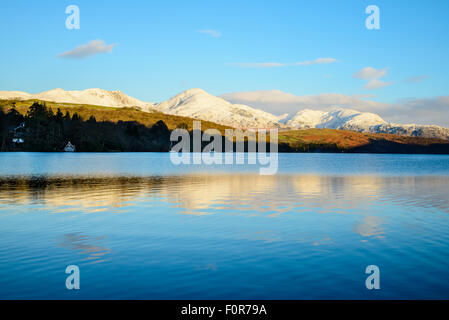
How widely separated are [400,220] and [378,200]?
1366 cm

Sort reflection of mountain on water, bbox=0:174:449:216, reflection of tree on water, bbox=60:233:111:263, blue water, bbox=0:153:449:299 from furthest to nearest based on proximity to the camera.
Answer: reflection of mountain on water, bbox=0:174:449:216 < reflection of tree on water, bbox=60:233:111:263 < blue water, bbox=0:153:449:299

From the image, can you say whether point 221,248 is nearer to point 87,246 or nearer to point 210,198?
point 87,246

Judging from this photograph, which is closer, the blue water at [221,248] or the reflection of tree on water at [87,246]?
the blue water at [221,248]

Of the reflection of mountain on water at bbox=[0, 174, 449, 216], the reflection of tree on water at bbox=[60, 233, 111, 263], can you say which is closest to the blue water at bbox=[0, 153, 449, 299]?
the reflection of tree on water at bbox=[60, 233, 111, 263]

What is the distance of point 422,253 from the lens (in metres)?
22.4

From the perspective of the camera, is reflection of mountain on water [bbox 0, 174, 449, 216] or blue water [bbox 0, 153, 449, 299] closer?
blue water [bbox 0, 153, 449, 299]

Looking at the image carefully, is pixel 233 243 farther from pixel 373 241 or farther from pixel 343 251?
pixel 373 241

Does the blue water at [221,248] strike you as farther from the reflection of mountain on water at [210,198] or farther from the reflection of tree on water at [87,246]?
the reflection of mountain on water at [210,198]

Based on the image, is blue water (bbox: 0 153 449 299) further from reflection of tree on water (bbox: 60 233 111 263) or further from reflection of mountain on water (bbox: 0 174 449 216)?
reflection of mountain on water (bbox: 0 174 449 216)

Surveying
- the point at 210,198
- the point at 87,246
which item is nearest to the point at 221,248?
the point at 87,246

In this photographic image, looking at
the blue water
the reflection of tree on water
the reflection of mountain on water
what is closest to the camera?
the blue water

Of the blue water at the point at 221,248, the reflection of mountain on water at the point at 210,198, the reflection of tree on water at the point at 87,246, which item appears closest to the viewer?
the blue water at the point at 221,248

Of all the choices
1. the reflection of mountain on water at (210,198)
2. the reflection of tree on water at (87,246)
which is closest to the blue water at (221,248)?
the reflection of tree on water at (87,246)
